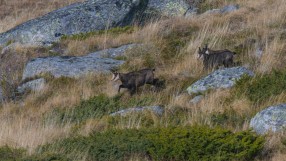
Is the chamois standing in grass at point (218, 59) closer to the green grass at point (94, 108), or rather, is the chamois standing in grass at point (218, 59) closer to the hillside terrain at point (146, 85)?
the hillside terrain at point (146, 85)

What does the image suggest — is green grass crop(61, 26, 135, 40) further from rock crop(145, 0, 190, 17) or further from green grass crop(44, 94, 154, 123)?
green grass crop(44, 94, 154, 123)

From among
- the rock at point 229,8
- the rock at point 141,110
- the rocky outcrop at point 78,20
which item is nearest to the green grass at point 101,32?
the rocky outcrop at point 78,20

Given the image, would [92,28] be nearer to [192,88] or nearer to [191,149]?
[192,88]

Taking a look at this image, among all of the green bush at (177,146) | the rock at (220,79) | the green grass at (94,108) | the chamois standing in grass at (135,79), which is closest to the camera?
the green bush at (177,146)

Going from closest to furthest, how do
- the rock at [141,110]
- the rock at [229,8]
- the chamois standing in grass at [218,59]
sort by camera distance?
the rock at [141,110] → the chamois standing in grass at [218,59] → the rock at [229,8]

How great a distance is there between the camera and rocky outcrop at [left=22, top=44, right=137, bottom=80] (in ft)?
56.7

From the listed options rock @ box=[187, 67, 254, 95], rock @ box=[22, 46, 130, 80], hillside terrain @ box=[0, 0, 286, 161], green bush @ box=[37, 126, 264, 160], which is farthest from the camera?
rock @ box=[22, 46, 130, 80]

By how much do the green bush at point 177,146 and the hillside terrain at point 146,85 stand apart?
0.02 metres

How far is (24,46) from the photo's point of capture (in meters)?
20.9

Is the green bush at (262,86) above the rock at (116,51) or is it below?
above

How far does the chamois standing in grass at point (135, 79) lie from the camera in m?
15.5

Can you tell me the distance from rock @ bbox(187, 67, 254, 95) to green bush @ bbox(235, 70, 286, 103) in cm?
28

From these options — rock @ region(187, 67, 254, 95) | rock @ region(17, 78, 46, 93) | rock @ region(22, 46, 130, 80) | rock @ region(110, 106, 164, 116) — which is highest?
rock @ region(187, 67, 254, 95)

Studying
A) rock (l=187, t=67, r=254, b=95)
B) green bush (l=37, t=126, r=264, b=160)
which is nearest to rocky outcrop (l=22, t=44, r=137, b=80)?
rock (l=187, t=67, r=254, b=95)
